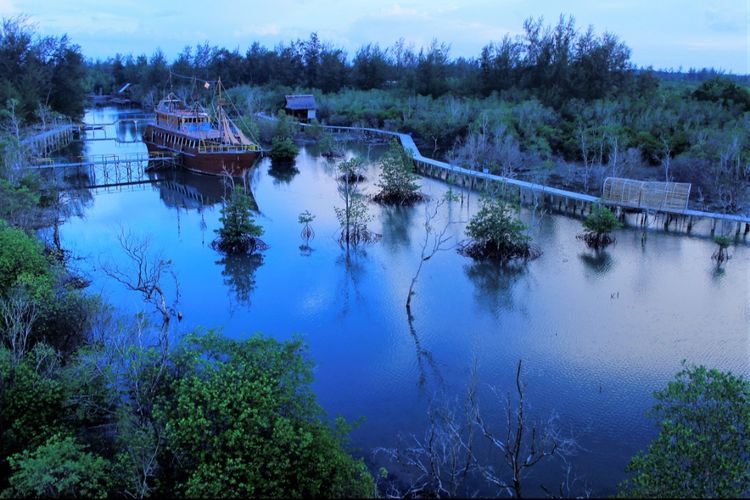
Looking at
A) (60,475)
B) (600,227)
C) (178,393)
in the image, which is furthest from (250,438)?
(600,227)

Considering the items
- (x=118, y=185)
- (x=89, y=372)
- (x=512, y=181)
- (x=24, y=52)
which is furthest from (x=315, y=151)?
(x=89, y=372)

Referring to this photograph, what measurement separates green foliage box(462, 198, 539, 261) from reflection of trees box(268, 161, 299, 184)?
55.7ft

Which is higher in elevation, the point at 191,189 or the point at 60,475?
the point at 191,189

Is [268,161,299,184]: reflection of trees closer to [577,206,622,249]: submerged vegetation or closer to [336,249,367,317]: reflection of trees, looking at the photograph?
[336,249,367,317]: reflection of trees

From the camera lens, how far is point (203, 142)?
3738cm

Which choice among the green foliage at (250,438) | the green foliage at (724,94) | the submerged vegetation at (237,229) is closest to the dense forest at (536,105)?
the green foliage at (724,94)

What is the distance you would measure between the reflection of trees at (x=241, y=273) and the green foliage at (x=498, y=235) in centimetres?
792

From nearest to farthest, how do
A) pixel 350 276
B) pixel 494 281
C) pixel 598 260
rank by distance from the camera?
1. pixel 494 281
2. pixel 350 276
3. pixel 598 260

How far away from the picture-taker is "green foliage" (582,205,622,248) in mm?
22875

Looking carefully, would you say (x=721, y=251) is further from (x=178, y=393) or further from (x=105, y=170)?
(x=105, y=170)

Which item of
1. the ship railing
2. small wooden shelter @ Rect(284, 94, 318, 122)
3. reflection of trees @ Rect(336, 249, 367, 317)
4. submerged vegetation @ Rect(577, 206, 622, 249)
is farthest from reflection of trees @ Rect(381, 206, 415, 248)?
small wooden shelter @ Rect(284, 94, 318, 122)

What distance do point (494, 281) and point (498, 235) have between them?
235cm

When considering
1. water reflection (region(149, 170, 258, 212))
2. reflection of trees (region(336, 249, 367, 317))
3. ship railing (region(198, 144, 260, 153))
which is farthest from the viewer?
ship railing (region(198, 144, 260, 153))

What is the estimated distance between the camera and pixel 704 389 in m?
9.16
